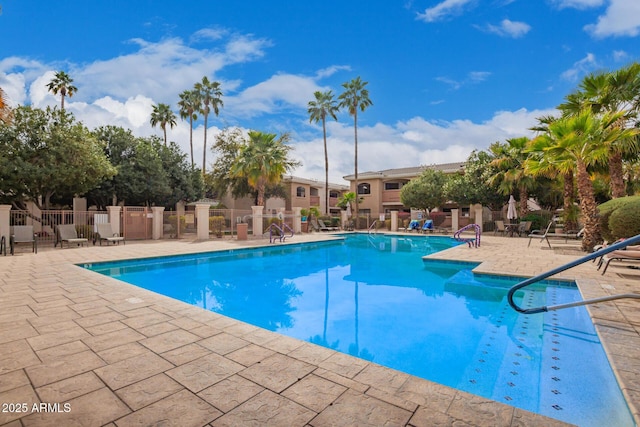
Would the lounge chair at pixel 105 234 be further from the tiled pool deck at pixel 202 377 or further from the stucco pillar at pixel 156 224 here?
the tiled pool deck at pixel 202 377

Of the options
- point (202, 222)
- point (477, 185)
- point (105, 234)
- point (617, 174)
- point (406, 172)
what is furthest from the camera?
point (406, 172)

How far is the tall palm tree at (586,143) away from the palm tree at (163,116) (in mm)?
32764

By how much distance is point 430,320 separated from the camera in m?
5.64

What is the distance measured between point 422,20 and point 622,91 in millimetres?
7580

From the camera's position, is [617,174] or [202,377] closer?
[202,377]

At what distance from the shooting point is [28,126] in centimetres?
1484

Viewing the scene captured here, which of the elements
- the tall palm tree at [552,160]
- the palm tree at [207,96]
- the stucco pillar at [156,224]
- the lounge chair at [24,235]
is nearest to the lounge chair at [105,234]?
the lounge chair at [24,235]

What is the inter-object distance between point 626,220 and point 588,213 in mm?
2477

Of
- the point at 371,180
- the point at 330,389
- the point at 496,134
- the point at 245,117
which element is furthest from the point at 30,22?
the point at 371,180

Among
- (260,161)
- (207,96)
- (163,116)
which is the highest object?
(207,96)

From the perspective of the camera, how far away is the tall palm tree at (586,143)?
9.84 metres

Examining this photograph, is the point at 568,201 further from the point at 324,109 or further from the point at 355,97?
the point at 324,109

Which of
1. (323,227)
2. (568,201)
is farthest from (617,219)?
(323,227)

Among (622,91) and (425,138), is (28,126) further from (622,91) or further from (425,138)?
(425,138)
